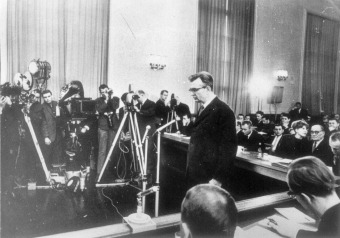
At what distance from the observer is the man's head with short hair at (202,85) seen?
2.25m

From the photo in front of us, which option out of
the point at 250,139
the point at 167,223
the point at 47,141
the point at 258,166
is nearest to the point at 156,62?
the point at 250,139

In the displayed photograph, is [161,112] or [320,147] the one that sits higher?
[161,112]

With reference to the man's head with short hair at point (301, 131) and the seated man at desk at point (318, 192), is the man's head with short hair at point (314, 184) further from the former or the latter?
the man's head with short hair at point (301, 131)

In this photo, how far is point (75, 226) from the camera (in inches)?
123

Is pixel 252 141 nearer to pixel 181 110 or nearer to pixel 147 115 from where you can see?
pixel 147 115

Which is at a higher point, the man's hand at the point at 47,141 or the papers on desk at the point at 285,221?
the papers on desk at the point at 285,221

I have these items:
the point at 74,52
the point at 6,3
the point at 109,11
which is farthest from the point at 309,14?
the point at 6,3

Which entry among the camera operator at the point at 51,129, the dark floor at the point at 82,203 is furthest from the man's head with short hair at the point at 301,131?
the camera operator at the point at 51,129

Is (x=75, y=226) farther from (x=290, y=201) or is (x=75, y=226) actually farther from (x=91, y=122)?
(x=91, y=122)

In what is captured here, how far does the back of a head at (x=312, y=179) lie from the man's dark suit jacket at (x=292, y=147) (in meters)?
3.22

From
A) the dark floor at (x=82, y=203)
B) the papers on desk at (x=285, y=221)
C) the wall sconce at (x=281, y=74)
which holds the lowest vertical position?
the dark floor at (x=82, y=203)

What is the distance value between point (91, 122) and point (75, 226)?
8.68 ft

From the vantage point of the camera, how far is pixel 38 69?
5594 millimetres

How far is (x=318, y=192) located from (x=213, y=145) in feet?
3.72
